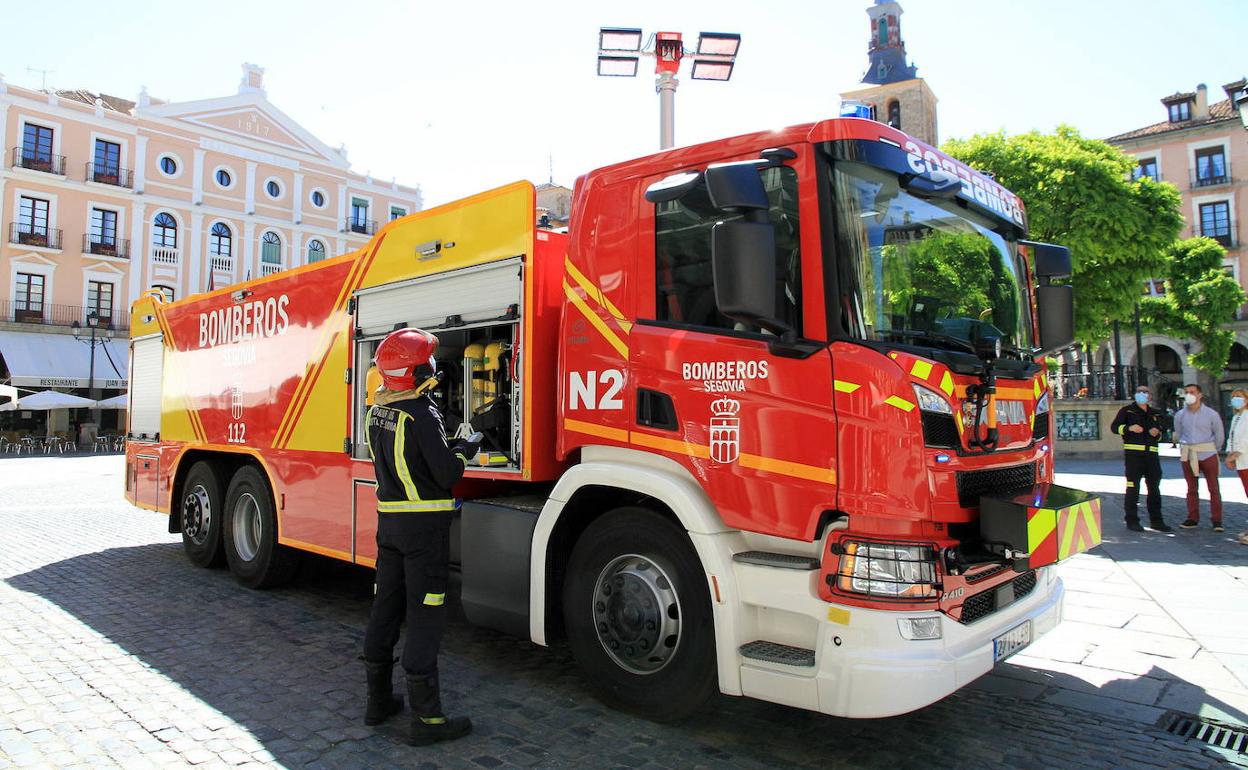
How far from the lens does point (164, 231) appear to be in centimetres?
3888

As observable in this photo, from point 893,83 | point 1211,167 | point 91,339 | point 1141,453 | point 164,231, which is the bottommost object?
point 1141,453

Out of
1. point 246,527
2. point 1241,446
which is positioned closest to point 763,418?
point 246,527

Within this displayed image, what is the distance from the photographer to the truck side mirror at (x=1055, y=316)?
457 cm

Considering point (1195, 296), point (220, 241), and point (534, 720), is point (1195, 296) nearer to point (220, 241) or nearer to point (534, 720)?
point (534, 720)

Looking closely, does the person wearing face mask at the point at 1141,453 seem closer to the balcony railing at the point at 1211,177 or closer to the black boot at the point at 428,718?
the black boot at the point at 428,718

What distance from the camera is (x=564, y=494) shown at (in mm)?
Result: 4188

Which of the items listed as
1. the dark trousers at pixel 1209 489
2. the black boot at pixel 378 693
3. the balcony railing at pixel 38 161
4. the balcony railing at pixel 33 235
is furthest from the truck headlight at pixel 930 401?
the balcony railing at pixel 38 161

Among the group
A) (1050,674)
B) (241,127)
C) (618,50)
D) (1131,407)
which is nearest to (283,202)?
(241,127)

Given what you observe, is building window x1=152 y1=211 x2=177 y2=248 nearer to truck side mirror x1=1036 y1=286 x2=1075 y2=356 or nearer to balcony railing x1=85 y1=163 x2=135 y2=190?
balcony railing x1=85 y1=163 x2=135 y2=190

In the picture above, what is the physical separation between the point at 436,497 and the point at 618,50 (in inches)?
237

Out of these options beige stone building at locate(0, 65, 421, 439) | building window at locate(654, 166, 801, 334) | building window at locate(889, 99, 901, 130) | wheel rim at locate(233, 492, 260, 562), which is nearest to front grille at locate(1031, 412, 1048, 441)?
building window at locate(654, 166, 801, 334)

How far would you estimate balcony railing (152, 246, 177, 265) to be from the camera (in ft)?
126

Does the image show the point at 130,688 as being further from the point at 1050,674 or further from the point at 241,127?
the point at 241,127

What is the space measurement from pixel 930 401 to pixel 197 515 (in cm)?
717
